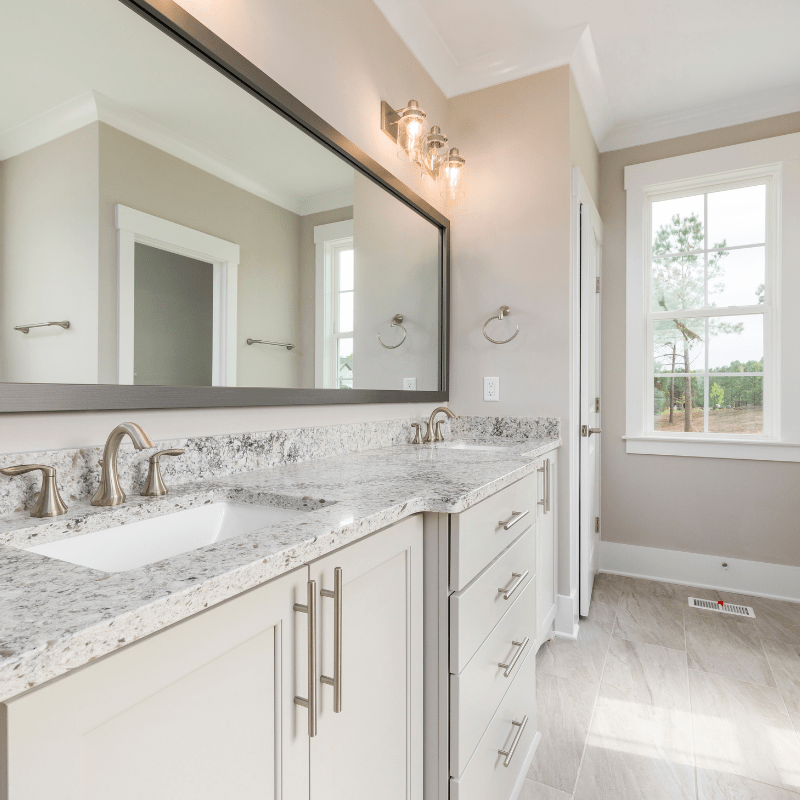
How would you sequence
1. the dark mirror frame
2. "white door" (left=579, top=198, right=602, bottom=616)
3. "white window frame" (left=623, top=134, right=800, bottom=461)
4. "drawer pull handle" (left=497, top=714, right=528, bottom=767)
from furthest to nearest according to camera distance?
"white window frame" (left=623, top=134, right=800, bottom=461)
"white door" (left=579, top=198, right=602, bottom=616)
"drawer pull handle" (left=497, top=714, right=528, bottom=767)
the dark mirror frame

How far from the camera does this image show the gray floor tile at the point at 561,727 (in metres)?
1.42

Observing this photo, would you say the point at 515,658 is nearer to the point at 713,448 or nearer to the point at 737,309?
the point at 713,448

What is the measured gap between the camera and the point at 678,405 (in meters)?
2.88

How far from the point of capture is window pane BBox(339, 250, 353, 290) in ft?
5.40

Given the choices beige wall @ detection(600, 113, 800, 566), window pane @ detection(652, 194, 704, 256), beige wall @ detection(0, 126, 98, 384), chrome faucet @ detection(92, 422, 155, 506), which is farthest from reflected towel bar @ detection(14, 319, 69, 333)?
window pane @ detection(652, 194, 704, 256)

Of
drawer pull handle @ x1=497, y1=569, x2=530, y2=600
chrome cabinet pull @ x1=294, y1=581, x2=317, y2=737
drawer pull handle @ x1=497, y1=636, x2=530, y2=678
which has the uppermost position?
chrome cabinet pull @ x1=294, y1=581, x2=317, y2=737

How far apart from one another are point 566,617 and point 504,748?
1041 millimetres

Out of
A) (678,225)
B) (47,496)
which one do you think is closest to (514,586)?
(47,496)

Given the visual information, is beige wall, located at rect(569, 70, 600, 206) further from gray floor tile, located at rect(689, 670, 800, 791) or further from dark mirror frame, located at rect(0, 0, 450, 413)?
gray floor tile, located at rect(689, 670, 800, 791)

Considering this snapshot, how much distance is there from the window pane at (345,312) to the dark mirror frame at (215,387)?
8.3 inches

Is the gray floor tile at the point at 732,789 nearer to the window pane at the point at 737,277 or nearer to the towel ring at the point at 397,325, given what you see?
the towel ring at the point at 397,325

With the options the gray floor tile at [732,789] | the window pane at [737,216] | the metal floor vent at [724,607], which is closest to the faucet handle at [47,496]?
the gray floor tile at [732,789]

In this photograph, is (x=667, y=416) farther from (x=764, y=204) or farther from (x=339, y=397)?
(x=339, y=397)

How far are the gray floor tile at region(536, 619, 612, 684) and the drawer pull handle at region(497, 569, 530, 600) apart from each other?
756 mm
